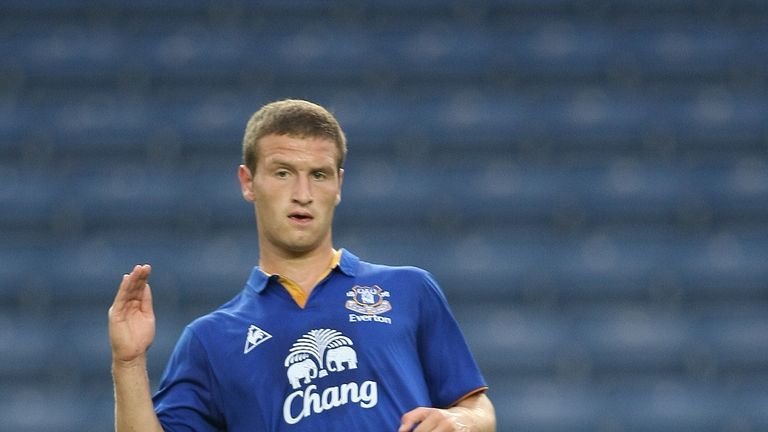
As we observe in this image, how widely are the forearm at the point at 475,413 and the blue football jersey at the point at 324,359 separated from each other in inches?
1.0

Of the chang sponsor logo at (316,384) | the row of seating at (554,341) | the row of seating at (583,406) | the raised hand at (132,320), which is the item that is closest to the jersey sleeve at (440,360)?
the chang sponsor logo at (316,384)

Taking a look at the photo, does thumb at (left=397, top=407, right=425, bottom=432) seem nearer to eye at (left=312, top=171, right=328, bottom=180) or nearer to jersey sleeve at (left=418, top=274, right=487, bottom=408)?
jersey sleeve at (left=418, top=274, right=487, bottom=408)

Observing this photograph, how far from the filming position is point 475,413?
2.77m

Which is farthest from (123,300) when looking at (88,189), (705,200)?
(705,200)

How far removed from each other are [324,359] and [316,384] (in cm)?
6

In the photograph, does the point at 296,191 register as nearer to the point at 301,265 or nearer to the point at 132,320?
the point at 301,265

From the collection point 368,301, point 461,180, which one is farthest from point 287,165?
point 461,180

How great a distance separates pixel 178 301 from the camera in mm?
7621

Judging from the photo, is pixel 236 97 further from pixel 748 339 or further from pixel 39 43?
pixel 748 339

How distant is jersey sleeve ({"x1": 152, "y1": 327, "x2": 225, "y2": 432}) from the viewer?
277cm

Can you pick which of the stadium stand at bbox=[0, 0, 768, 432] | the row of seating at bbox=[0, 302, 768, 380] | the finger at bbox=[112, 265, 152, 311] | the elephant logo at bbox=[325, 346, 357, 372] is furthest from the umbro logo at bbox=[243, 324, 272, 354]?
the row of seating at bbox=[0, 302, 768, 380]

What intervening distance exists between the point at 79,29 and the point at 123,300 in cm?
649

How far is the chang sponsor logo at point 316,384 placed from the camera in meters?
2.70

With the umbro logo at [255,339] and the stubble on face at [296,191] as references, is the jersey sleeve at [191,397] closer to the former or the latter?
the umbro logo at [255,339]
